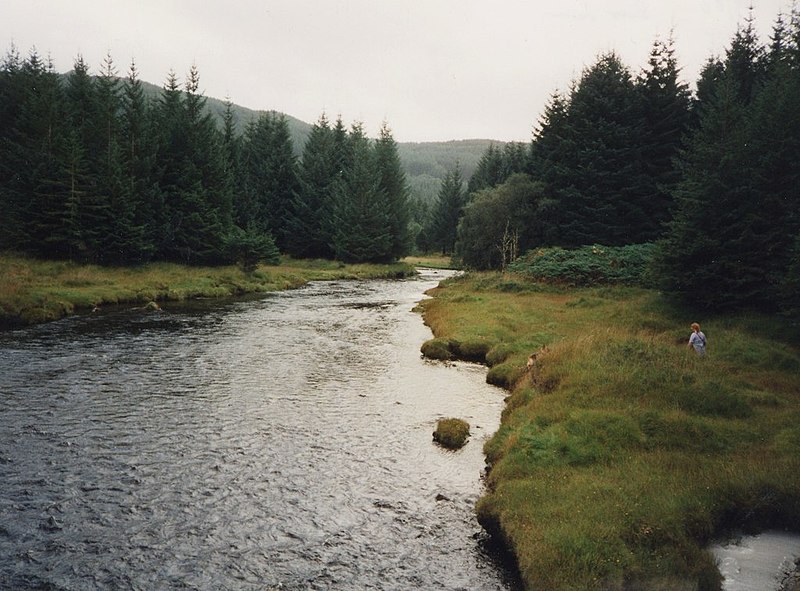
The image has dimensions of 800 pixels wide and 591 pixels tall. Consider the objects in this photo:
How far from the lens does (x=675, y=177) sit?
182 ft

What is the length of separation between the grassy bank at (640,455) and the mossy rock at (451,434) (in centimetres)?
129

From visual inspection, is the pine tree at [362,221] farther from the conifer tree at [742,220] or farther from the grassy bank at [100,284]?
the conifer tree at [742,220]

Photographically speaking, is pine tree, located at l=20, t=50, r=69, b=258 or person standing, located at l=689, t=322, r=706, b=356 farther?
pine tree, located at l=20, t=50, r=69, b=258

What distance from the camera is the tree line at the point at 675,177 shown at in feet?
100

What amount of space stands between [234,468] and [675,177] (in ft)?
186

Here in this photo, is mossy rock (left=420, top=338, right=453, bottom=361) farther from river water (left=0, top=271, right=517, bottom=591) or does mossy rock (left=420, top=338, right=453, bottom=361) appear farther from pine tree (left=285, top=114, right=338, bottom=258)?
pine tree (left=285, top=114, right=338, bottom=258)

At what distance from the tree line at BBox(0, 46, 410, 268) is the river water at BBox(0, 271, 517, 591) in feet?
85.6

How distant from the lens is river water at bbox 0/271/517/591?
409 inches

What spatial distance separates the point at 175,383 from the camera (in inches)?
874

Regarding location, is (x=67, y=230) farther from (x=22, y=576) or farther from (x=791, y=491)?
(x=791, y=491)

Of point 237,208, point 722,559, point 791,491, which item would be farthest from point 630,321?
point 237,208

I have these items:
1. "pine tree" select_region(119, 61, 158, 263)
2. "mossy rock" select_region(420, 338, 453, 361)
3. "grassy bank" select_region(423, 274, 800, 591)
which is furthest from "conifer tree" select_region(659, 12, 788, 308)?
"pine tree" select_region(119, 61, 158, 263)

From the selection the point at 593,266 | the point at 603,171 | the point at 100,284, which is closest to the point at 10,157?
the point at 100,284

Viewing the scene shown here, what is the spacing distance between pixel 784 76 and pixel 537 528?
4309cm
